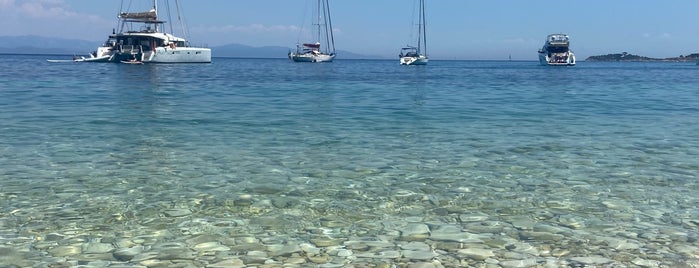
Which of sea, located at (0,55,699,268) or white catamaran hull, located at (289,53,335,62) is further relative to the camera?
white catamaran hull, located at (289,53,335,62)

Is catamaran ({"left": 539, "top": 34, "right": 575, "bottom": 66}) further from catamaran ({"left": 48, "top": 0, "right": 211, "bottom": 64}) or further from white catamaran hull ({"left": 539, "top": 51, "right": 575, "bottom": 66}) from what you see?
catamaran ({"left": 48, "top": 0, "right": 211, "bottom": 64})

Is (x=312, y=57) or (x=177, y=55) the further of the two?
(x=312, y=57)

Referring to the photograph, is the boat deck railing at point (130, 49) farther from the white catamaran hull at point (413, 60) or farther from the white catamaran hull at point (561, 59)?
the white catamaran hull at point (561, 59)

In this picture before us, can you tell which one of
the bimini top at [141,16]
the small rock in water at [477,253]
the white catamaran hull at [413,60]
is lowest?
the small rock in water at [477,253]

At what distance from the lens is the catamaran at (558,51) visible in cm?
11169

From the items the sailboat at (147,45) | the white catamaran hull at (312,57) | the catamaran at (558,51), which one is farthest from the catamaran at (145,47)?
the catamaran at (558,51)

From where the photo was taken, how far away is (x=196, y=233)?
7.72 metres

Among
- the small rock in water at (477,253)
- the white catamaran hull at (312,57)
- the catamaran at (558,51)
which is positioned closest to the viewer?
the small rock in water at (477,253)

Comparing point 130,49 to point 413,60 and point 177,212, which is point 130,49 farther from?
point 177,212

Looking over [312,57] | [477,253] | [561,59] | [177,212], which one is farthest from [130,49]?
[477,253]

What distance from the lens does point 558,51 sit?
11344 centimetres

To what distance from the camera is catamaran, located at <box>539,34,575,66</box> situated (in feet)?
366

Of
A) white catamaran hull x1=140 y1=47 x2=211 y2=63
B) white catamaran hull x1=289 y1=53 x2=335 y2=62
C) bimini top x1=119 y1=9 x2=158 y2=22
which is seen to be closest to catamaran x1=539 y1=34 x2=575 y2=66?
white catamaran hull x1=289 y1=53 x2=335 y2=62

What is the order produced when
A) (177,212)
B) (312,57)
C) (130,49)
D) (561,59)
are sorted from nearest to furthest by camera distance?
(177,212) → (130,49) → (561,59) → (312,57)
